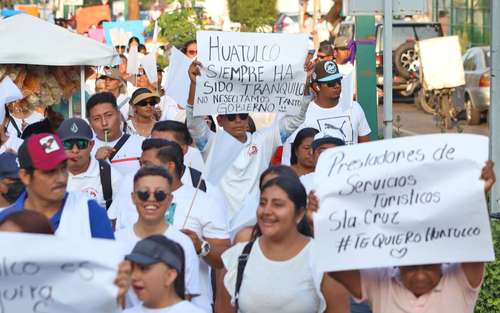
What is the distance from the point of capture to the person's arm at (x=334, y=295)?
259 inches

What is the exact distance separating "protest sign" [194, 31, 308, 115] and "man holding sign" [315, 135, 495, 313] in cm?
356

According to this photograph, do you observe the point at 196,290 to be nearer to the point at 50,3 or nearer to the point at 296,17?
the point at 50,3

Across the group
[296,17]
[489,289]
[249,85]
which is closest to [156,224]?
[489,289]

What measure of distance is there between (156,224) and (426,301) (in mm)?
1536

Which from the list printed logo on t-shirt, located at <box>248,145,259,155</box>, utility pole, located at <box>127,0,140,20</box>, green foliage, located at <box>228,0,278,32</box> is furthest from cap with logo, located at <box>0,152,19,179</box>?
green foliage, located at <box>228,0,278,32</box>

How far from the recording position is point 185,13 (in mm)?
24734

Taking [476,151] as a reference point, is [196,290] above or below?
below

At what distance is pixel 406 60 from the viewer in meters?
31.2

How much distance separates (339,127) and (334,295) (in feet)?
13.0

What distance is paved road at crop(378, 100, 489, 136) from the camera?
83.3ft

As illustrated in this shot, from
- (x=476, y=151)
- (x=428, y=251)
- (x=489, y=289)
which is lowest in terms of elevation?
(x=489, y=289)

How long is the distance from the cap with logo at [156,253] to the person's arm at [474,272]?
1.36 meters

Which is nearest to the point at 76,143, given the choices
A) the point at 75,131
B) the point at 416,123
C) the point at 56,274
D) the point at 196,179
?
the point at 75,131

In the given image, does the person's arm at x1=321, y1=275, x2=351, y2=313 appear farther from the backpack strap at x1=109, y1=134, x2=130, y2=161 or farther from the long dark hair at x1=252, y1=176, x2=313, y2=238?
the backpack strap at x1=109, y1=134, x2=130, y2=161
